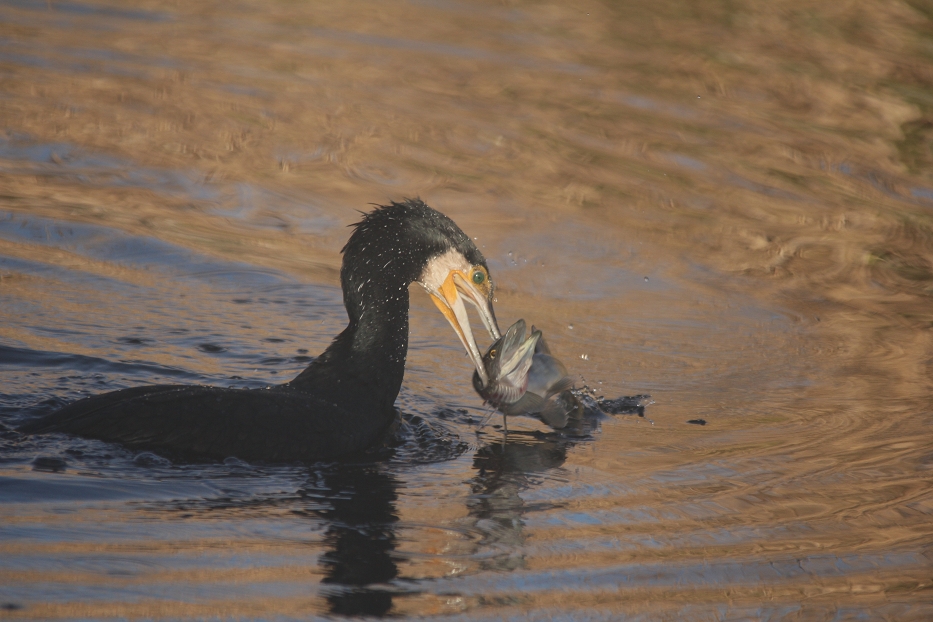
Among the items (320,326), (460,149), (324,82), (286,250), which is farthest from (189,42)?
(320,326)

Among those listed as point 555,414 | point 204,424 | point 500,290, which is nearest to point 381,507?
point 204,424

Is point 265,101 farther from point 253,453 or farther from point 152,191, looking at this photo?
point 253,453

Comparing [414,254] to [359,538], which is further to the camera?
[414,254]

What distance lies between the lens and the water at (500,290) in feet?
15.3

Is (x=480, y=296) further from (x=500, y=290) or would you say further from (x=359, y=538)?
(x=500, y=290)

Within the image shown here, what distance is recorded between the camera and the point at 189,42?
1286cm

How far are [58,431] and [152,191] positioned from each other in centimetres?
401

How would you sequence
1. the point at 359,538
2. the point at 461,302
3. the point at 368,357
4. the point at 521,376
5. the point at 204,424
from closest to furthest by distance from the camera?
the point at 359,538 < the point at 204,424 < the point at 521,376 < the point at 368,357 < the point at 461,302

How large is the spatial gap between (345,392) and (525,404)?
87 centimetres

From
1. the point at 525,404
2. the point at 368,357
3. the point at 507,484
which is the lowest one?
the point at 507,484

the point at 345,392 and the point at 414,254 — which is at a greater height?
the point at 414,254

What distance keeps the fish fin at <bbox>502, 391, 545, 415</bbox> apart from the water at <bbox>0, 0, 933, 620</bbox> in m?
0.19

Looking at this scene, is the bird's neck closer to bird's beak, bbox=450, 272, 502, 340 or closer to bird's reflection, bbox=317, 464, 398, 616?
bird's beak, bbox=450, 272, 502, 340

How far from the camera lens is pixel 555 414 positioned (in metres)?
6.33
